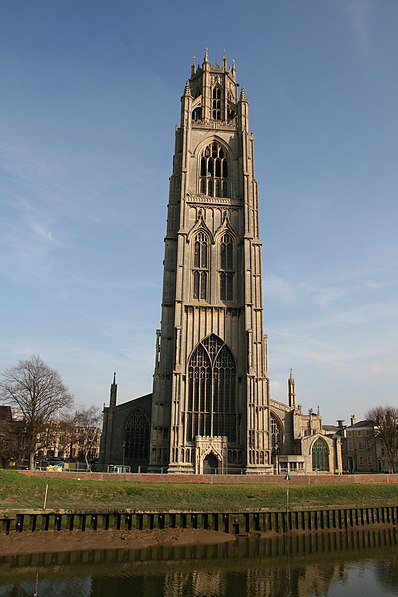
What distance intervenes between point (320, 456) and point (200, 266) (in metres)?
29.1

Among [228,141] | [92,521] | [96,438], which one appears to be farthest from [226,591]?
[96,438]

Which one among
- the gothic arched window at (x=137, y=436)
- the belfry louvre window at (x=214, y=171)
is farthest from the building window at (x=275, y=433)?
the belfry louvre window at (x=214, y=171)

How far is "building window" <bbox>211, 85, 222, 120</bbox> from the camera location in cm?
7512

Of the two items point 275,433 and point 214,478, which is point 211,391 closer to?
point 214,478

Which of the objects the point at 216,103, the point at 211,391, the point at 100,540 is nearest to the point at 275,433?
the point at 211,391

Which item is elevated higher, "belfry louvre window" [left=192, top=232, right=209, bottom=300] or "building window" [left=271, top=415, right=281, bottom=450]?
"belfry louvre window" [left=192, top=232, right=209, bottom=300]

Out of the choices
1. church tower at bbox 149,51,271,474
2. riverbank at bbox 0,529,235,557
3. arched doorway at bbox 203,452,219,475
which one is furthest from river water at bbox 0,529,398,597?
church tower at bbox 149,51,271,474

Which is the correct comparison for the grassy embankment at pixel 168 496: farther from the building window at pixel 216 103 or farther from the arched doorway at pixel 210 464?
the building window at pixel 216 103

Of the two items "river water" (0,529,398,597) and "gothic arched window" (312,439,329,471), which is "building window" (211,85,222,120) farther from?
"river water" (0,529,398,597)

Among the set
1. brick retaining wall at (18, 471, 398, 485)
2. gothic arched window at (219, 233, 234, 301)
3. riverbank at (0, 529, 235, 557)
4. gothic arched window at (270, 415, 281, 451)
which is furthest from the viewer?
gothic arched window at (270, 415, 281, 451)

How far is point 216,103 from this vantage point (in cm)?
7575

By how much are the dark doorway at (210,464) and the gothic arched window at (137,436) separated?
10.0 m

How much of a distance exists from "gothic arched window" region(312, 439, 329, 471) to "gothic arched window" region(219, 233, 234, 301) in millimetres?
22927

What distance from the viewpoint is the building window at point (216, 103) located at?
7512 cm
